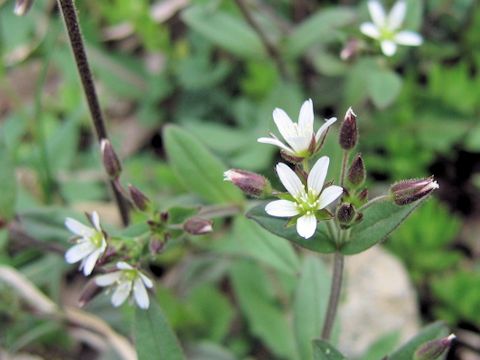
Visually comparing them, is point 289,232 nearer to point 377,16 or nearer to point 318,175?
point 318,175

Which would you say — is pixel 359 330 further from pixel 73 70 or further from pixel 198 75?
pixel 73 70

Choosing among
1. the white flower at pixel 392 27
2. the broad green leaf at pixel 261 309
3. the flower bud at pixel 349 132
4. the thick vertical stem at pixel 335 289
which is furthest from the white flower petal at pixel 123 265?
the white flower at pixel 392 27

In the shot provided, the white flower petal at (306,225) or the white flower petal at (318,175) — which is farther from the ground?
the white flower petal at (318,175)

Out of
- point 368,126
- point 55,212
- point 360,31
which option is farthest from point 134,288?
point 368,126

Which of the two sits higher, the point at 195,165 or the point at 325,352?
the point at 195,165

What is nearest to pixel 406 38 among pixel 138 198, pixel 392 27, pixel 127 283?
pixel 392 27

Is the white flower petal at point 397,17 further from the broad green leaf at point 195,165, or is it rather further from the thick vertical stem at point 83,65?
the thick vertical stem at point 83,65

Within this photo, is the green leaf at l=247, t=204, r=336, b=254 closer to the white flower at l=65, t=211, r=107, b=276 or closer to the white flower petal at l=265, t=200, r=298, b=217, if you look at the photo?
the white flower petal at l=265, t=200, r=298, b=217
